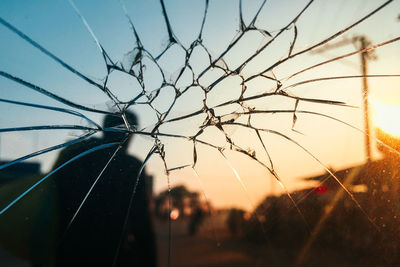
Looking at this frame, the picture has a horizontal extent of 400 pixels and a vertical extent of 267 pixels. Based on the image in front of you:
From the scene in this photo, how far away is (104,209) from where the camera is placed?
102 centimetres

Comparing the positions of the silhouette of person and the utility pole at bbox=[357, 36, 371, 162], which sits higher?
the utility pole at bbox=[357, 36, 371, 162]

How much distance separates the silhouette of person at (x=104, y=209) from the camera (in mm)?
976

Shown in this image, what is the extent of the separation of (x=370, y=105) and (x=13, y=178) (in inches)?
52.7

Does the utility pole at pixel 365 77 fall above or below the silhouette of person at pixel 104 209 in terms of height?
above

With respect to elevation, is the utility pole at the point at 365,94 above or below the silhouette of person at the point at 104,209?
above

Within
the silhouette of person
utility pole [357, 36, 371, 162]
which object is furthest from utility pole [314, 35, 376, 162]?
the silhouette of person

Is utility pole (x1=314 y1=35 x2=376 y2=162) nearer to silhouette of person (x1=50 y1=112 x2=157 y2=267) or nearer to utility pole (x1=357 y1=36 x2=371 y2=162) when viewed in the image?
utility pole (x1=357 y1=36 x2=371 y2=162)

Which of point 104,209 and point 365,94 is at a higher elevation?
point 365,94

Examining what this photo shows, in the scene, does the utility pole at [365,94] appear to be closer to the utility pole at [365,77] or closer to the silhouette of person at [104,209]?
the utility pole at [365,77]

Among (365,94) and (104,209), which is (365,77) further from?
(104,209)

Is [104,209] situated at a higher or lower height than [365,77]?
lower

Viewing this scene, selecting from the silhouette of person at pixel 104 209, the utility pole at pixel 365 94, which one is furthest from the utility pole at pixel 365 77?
the silhouette of person at pixel 104 209

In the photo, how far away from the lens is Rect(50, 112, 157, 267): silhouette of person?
3.20ft

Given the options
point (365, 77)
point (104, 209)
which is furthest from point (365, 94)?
point (104, 209)
